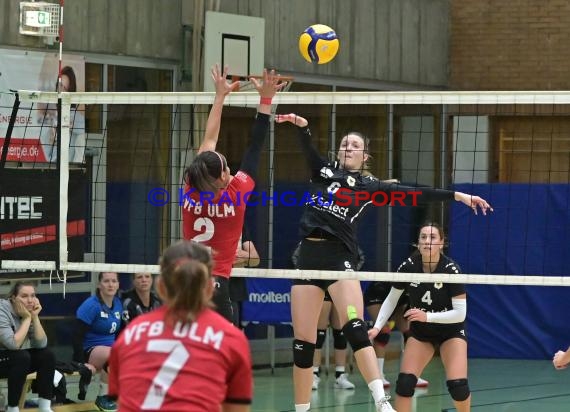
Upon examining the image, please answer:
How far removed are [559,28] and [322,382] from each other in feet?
19.5

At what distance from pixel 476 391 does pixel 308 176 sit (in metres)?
3.56

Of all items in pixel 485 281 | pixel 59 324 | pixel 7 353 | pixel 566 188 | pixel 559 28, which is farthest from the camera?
pixel 559 28

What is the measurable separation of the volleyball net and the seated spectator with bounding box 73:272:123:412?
0.48 meters

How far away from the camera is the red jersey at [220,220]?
6531 millimetres

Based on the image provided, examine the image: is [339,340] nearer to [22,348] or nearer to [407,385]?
[22,348]

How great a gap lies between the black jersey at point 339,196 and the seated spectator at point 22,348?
293 centimetres

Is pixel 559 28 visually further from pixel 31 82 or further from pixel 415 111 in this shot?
pixel 31 82

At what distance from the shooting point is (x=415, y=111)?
52.1ft

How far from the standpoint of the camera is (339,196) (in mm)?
8211

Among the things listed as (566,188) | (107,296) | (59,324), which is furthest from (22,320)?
(566,188)

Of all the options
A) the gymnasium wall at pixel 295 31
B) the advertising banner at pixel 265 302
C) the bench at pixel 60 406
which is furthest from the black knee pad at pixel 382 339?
the gymnasium wall at pixel 295 31

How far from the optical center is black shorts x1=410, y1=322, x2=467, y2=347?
27.2 ft

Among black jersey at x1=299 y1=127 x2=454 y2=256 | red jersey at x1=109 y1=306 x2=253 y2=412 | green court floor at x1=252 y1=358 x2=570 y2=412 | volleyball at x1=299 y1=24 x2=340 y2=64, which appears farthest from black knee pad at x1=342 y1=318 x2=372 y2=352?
red jersey at x1=109 y1=306 x2=253 y2=412

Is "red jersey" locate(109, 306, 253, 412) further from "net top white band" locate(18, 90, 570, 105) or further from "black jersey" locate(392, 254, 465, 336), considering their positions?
"black jersey" locate(392, 254, 465, 336)
